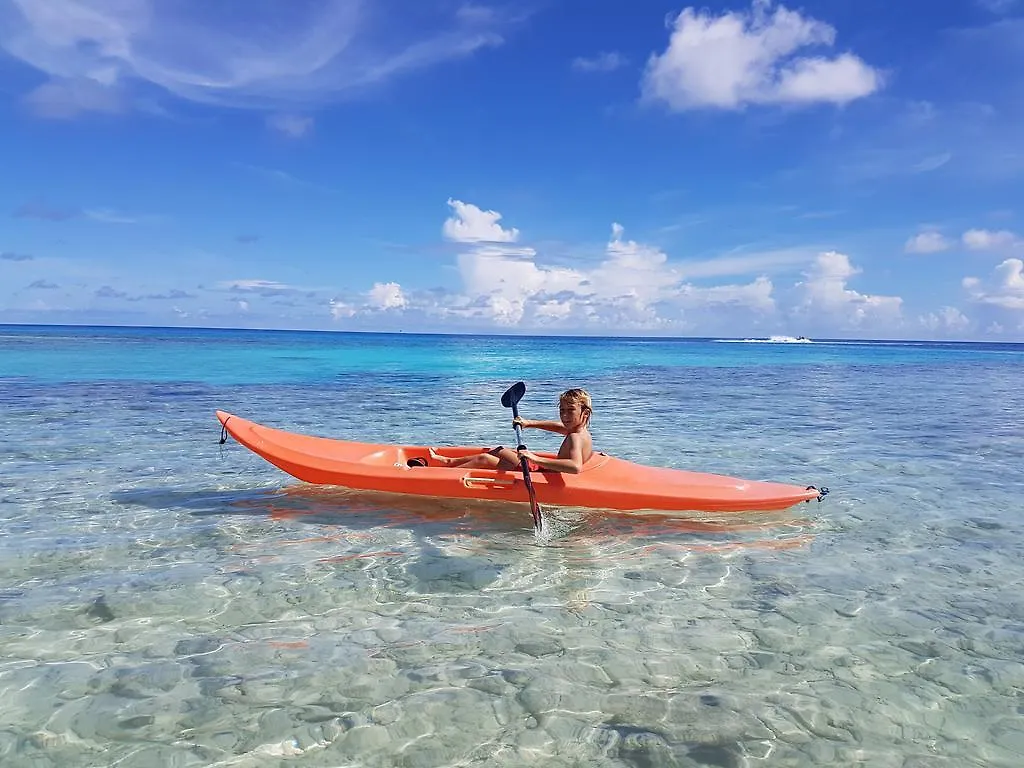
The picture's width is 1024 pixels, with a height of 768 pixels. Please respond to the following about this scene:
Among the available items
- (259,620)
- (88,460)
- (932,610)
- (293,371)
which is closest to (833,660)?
(932,610)

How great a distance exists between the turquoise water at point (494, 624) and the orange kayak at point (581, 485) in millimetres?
202

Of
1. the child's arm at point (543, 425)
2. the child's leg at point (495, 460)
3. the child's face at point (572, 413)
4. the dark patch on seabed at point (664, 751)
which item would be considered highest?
the child's face at point (572, 413)

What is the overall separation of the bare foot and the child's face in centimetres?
162

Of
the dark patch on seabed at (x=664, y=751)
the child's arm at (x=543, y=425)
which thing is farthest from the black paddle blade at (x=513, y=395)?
the dark patch on seabed at (x=664, y=751)

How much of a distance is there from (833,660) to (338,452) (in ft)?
19.3

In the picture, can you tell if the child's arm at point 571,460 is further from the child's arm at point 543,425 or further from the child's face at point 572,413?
the child's arm at point 543,425

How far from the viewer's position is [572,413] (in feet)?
23.8

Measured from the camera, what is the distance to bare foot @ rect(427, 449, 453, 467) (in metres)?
8.23

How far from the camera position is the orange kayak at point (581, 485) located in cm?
728

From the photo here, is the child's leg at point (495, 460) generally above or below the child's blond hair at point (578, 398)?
below

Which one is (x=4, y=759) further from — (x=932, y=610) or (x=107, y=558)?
(x=932, y=610)

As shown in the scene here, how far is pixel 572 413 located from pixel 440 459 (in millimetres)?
1860

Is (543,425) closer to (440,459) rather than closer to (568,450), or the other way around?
(568,450)

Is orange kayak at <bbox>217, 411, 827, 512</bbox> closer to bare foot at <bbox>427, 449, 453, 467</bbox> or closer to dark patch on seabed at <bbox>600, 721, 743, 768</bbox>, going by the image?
bare foot at <bbox>427, 449, 453, 467</bbox>
